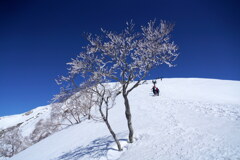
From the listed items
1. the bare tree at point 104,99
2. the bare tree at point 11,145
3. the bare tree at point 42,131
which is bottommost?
the bare tree at point 11,145

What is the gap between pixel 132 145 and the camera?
8336 mm

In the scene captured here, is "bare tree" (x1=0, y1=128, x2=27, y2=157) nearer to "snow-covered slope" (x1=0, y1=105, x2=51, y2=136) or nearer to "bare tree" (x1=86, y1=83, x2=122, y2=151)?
"snow-covered slope" (x1=0, y1=105, x2=51, y2=136)

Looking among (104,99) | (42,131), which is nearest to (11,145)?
(42,131)

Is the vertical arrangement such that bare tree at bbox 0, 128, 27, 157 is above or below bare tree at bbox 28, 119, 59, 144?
below

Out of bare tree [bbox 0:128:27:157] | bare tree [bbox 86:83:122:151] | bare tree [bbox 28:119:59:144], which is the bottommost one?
bare tree [bbox 0:128:27:157]

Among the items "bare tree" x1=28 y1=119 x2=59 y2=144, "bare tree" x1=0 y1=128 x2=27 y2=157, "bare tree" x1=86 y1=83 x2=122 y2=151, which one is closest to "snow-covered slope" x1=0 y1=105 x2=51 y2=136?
"bare tree" x1=0 y1=128 x2=27 y2=157

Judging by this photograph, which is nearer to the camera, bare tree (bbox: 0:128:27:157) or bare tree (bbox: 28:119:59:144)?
bare tree (bbox: 28:119:59:144)

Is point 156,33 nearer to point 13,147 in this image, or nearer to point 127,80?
point 127,80

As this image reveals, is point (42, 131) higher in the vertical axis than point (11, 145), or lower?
higher

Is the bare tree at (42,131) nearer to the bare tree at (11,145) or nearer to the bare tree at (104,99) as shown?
the bare tree at (11,145)

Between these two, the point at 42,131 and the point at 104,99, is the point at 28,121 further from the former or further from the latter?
the point at 104,99

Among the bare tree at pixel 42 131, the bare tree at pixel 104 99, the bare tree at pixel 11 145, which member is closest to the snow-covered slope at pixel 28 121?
the bare tree at pixel 11 145

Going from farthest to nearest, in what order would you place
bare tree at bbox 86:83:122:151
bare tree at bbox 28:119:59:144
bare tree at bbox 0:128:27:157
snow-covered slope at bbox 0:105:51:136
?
snow-covered slope at bbox 0:105:51:136
bare tree at bbox 0:128:27:157
bare tree at bbox 28:119:59:144
bare tree at bbox 86:83:122:151

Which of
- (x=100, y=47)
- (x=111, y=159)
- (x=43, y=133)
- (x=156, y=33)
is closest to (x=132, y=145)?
(x=111, y=159)
